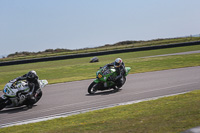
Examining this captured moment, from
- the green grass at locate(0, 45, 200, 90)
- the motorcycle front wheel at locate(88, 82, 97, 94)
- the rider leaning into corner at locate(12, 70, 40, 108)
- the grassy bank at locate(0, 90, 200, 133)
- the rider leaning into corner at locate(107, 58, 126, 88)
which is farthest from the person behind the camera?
the green grass at locate(0, 45, 200, 90)

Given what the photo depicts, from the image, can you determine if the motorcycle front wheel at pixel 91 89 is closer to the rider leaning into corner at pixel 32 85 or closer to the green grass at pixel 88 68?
the rider leaning into corner at pixel 32 85

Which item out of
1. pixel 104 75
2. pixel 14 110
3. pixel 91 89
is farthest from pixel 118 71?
pixel 14 110

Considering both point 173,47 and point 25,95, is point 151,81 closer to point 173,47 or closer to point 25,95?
point 25,95

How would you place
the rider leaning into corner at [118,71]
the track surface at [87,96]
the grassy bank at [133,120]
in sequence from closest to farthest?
1. the grassy bank at [133,120]
2. the track surface at [87,96]
3. the rider leaning into corner at [118,71]

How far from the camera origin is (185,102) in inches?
396

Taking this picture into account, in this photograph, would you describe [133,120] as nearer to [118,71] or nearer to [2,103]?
[2,103]

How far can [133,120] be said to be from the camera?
8.19 metres

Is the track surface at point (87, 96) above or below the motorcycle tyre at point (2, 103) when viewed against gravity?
below

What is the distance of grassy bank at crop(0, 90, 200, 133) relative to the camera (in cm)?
710

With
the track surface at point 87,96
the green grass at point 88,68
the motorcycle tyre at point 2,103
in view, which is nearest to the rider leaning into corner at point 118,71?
the track surface at point 87,96

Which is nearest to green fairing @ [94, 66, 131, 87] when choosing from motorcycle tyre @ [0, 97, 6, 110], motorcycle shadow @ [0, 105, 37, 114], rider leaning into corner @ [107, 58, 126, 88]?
rider leaning into corner @ [107, 58, 126, 88]

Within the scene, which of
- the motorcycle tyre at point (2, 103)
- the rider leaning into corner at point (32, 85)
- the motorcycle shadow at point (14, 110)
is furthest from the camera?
the rider leaning into corner at point (32, 85)

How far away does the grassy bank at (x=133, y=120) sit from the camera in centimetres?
710

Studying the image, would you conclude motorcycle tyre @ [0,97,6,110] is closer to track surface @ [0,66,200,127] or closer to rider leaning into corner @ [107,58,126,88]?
track surface @ [0,66,200,127]
